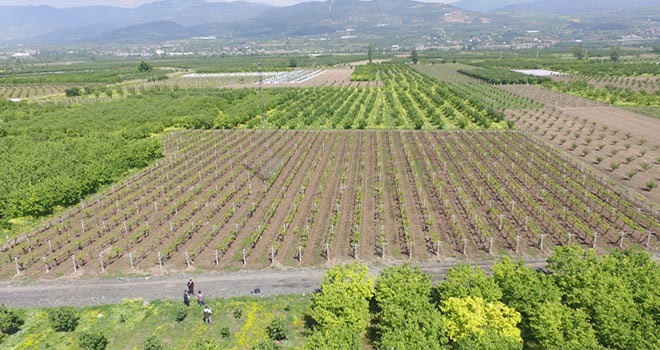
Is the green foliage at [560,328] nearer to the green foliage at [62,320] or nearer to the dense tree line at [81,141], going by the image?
the green foliage at [62,320]

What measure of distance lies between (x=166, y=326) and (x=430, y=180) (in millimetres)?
23879

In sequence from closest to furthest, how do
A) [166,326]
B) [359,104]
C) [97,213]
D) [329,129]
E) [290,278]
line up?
[166,326], [290,278], [97,213], [329,129], [359,104]

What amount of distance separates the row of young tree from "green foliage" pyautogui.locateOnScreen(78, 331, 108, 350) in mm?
8175

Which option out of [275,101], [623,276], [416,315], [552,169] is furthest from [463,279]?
[275,101]

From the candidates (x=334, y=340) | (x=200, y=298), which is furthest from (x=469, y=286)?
(x=200, y=298)

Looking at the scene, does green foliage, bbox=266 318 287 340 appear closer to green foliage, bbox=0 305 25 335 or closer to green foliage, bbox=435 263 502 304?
green foliage, bbox=435 263 502 304

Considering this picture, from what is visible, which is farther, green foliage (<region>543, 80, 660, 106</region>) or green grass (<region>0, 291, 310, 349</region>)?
green foliage (<region>543, 80, 660, 106</region>)

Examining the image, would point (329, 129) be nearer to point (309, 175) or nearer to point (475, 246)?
point (309, 175)

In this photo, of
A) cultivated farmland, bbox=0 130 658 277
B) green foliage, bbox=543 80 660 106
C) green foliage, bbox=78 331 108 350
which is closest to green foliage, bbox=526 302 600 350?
cultivated farmland, bbox=0 130 658 277

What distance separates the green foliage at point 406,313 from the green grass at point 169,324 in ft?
12.7

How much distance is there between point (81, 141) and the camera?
148ft

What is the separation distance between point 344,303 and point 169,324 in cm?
786

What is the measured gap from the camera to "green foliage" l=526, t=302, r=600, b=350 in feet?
46.0

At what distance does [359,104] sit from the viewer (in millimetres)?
74250
